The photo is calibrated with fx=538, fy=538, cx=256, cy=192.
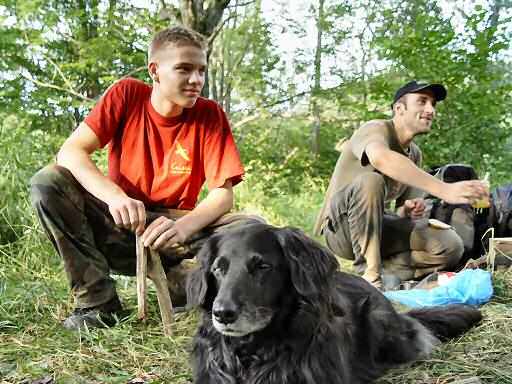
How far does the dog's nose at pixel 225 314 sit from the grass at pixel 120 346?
67 centimetres

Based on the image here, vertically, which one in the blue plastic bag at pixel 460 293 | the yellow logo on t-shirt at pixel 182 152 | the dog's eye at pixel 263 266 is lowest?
the blue plastic bag at pixel 460 293

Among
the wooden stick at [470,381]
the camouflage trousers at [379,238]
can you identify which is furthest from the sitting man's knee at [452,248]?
the wooden stick at [470,381]

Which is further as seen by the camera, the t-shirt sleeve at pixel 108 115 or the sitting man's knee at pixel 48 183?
the t-shirt sleeve at pixel 108 115

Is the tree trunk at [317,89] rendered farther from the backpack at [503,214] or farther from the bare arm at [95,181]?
the bare arm at [95,181]

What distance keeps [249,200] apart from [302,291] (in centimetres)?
587

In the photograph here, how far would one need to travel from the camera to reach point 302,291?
1894mm

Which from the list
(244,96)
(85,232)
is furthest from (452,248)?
(244,96)

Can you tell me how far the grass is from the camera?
7.54 feet

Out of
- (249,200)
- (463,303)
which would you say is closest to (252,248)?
(463,303)

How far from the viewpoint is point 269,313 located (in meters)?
1.86

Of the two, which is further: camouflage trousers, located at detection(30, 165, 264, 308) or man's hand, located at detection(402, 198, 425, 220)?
man's hand, located at detection(402, 198, 425, 220)

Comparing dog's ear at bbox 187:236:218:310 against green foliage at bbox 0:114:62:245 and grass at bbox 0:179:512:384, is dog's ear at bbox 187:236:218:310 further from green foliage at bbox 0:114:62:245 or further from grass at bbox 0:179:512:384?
green foliage at bbox 0:114:62:245

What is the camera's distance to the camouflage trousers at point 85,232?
286cm

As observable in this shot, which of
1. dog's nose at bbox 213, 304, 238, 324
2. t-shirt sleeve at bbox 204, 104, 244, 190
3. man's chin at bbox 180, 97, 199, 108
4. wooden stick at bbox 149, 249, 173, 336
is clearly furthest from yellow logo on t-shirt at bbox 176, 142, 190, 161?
dog's nose at bbox 213, 304, 238, 324
